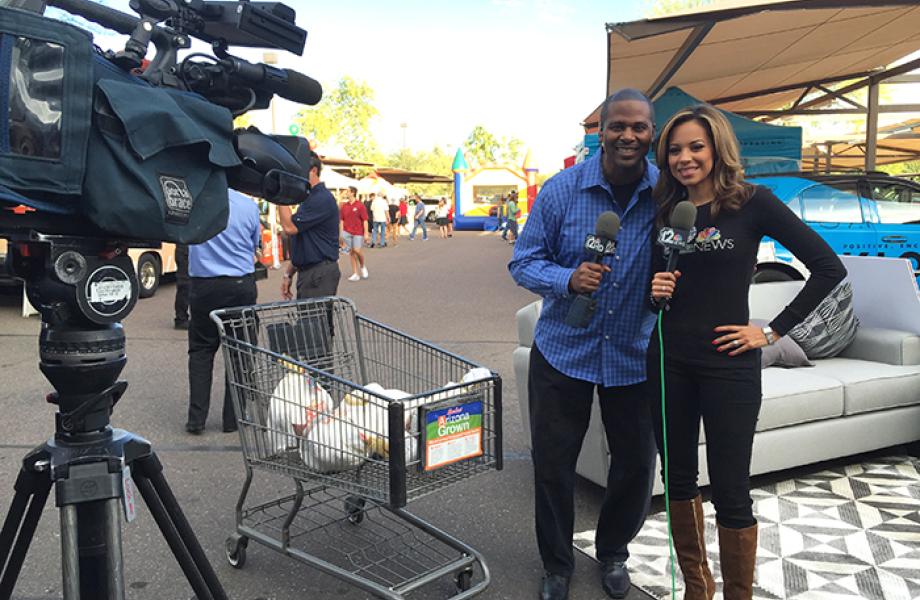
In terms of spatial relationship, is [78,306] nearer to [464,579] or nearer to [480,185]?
[464,579]

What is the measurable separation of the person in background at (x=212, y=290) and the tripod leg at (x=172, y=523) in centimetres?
314

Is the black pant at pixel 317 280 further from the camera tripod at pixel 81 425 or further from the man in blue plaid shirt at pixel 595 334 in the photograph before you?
the camera tripod at pixel 81 425

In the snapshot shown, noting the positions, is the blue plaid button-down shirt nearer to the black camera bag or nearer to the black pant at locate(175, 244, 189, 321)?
the black camera bag

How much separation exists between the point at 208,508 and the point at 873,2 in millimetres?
7440

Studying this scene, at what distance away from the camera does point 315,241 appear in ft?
20.6

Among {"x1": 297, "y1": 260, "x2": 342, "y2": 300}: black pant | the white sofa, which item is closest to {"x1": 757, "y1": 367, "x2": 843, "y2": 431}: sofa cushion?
the white sofa

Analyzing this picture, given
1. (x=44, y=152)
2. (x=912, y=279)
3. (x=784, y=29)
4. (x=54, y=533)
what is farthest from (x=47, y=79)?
(x=784, y=29)

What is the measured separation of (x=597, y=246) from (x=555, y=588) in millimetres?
1431

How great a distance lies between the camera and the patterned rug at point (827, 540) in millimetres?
3092

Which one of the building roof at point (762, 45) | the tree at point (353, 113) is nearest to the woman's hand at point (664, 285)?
the building roof at point (762, 45)

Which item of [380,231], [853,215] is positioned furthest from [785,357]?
[380,231]

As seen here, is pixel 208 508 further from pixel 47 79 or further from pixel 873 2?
pixel 873 2

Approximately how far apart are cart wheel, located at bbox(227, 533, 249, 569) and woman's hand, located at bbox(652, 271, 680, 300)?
2.11 metres

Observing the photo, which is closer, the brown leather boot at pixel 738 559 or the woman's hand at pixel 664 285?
the woman's hand at pixel 664 285
